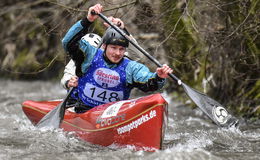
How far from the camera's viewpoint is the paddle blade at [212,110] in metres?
5.66

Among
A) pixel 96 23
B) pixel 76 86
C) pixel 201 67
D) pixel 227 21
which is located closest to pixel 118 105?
pixel 76 86

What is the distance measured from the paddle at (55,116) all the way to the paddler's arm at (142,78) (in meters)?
0.81

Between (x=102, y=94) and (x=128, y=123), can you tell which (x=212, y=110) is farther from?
(x=102, y=94)

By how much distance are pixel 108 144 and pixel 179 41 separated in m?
2.58

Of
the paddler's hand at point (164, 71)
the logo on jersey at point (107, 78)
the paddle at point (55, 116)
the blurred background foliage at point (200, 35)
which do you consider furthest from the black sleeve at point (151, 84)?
the paddle at point (55, 116)

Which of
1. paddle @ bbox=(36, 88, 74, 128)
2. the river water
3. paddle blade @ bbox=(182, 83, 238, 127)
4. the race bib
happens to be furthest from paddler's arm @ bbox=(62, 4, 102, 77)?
paddle blade @ bbox=(182, 83, 238, 127)

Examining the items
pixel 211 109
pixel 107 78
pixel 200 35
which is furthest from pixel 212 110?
pixel 200 35

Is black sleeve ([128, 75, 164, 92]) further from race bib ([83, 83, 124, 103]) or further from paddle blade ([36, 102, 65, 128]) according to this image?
paddle blade ([36, 102, 65, 128])

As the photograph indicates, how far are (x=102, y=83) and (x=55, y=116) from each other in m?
0.76

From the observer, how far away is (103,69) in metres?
6.19

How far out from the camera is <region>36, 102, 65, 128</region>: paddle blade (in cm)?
634

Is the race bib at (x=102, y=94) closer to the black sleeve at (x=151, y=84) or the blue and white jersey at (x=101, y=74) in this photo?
the blue and white jersey at (x=101, y=74)

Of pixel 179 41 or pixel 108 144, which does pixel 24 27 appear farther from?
pixel 108 144

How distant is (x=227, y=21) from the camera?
7.62m
